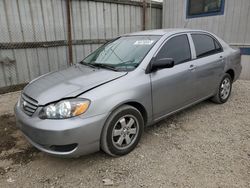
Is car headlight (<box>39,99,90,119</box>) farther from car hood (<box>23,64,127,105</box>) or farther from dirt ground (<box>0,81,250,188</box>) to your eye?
dirt ground (<box>0,81,250,188</box>)

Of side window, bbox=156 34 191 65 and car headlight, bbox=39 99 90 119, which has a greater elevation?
side window, bbox=156 34 191 65

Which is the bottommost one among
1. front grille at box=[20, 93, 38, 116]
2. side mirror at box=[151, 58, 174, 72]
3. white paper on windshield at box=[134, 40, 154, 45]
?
front grille at box=[20, 93, 38, 116]

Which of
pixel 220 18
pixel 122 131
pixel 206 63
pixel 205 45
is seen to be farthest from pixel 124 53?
pixel 220 18

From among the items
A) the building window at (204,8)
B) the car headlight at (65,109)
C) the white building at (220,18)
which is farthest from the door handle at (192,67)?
the building window at (204,8)

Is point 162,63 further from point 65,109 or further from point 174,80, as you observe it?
point 65,109

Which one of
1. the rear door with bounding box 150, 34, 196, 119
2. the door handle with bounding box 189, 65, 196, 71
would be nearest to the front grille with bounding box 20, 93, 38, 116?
the rear door with bounding box 150, 34, 196, 119

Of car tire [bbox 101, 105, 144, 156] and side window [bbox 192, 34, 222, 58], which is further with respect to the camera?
side window [bbox 192, 34, 222, 58]

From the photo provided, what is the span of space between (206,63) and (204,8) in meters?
4.01

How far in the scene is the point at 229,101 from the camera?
14.7 ft

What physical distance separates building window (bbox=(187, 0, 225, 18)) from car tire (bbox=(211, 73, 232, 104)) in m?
3.12

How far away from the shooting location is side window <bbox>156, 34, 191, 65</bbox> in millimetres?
3057

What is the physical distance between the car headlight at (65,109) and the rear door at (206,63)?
2026 millimetres

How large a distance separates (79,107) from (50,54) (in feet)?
13.2

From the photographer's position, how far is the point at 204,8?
6.72 metres
